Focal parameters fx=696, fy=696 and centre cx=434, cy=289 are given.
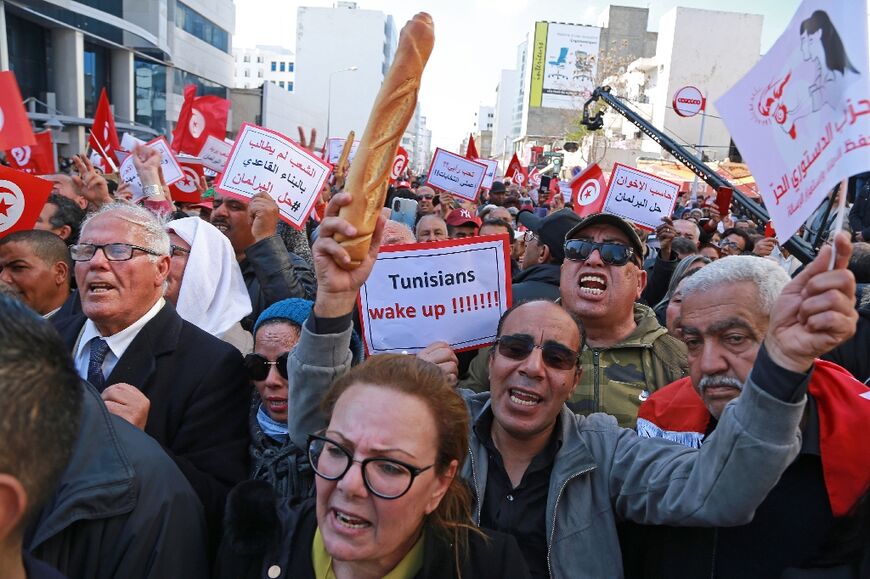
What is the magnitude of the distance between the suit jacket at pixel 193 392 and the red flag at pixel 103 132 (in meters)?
7.13

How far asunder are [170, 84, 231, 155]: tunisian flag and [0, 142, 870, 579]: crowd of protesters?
593 centimetres

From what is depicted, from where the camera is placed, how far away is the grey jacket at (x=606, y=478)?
1.73 m

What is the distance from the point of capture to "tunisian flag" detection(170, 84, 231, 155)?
8.38 m

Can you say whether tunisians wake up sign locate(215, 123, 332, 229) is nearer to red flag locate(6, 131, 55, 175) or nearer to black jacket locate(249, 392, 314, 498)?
black jacket locate(249, 392, 314, 498)

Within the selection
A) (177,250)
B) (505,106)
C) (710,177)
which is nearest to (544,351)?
(177,250)

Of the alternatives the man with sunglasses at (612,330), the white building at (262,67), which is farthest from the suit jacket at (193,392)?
the white building at (262,67)

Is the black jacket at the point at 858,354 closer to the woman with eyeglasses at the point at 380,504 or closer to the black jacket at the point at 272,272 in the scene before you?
the woman with eyeglasses at the point at 380,504

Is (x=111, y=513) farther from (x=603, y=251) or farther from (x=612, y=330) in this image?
(x=603, y=251)

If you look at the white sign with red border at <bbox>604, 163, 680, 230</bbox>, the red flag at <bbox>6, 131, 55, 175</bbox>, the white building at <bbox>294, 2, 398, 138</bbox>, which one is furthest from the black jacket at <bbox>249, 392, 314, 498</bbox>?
the white building at <bbox>294, 2, 398, 138</bbox>

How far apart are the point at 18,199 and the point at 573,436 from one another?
11.7ft

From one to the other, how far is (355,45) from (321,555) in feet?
335

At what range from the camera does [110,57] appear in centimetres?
3378

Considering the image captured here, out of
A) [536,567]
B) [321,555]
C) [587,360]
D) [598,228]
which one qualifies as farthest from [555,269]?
[321,555]

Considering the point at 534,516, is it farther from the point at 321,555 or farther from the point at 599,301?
the point at 599,301
